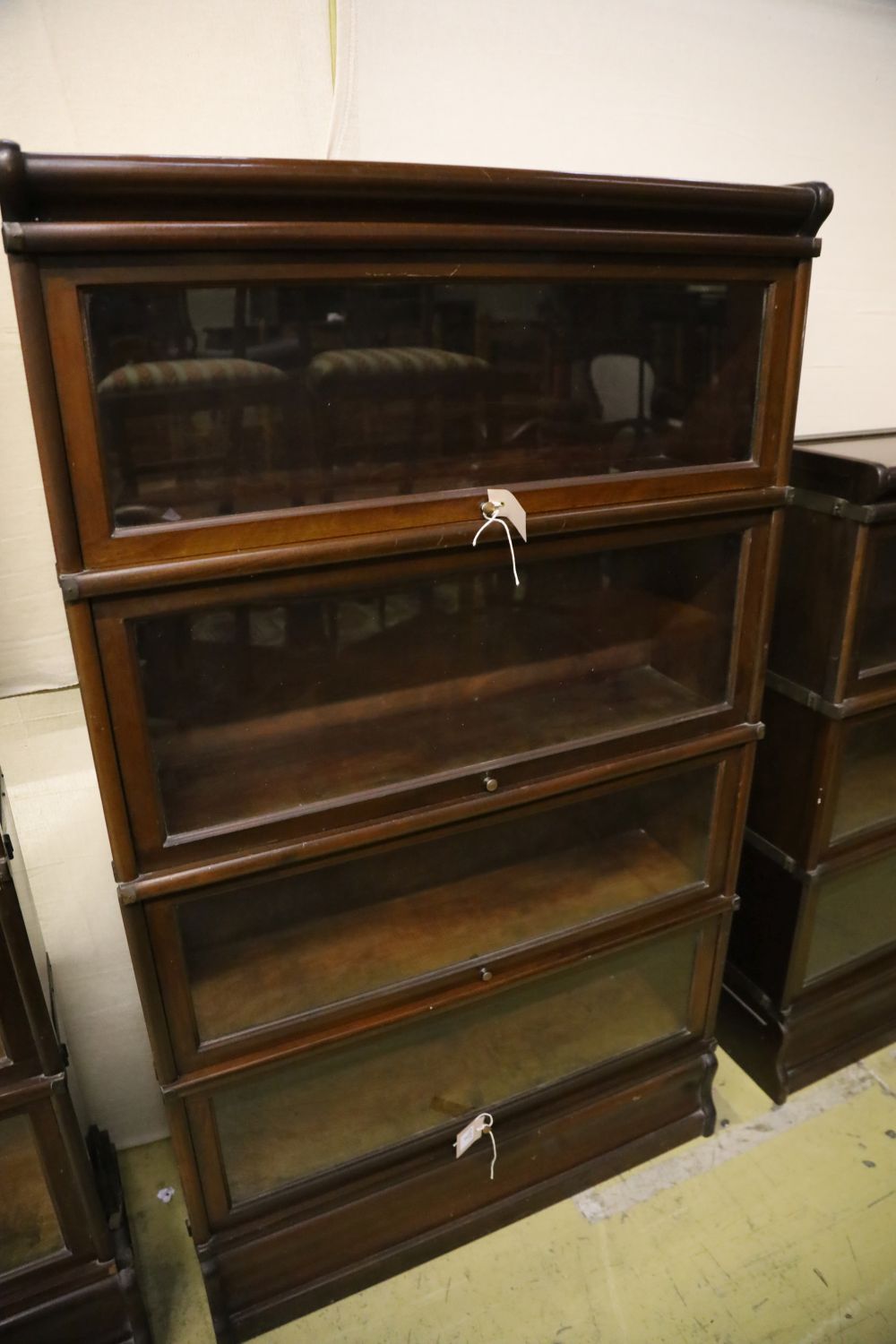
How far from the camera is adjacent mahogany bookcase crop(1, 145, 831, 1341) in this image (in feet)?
2.56

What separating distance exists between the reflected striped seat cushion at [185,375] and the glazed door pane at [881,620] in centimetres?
93

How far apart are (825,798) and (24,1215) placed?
126 cm

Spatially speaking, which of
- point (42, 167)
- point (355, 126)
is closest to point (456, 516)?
point (42, 167)

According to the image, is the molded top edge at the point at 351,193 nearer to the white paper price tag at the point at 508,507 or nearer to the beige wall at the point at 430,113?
the white paper price tag at the point at 508,507

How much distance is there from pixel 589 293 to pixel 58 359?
1.84ft

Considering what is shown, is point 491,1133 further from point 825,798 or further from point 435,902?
point 825,798

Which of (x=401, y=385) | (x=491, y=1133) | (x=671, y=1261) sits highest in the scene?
(x=401, y=385)

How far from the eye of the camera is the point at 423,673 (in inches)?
45.1

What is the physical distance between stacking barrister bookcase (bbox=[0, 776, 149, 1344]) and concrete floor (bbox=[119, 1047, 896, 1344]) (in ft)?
0.48

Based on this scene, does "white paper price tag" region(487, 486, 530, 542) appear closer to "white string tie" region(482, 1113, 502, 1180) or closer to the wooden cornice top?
the wooden cornice top

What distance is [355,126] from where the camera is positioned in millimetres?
1123

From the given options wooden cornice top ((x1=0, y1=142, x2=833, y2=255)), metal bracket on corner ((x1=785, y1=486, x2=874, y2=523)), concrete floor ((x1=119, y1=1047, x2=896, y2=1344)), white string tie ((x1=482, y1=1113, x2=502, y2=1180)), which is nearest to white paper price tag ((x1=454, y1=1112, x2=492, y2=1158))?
white string tie ((x1=482, y1=1113, x2=502, y2=1180))

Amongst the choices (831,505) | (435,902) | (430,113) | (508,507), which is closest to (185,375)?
(508,507)

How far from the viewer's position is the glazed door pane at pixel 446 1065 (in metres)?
1.14
